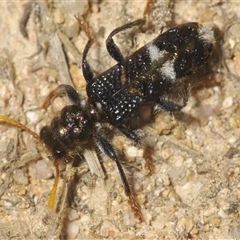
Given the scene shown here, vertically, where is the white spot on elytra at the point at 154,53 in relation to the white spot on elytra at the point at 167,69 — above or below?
above

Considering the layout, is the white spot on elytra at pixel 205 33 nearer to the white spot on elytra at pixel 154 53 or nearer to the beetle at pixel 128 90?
the beetle at pixel 128 90

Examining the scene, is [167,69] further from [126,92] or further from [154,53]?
[126,92]

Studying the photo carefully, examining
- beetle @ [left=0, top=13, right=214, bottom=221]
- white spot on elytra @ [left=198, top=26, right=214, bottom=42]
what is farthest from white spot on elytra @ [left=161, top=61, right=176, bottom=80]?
white spot on elytra @ [left=198, top=26, right=214, bottom=42]

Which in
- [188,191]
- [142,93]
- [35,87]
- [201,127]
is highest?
[35,87]

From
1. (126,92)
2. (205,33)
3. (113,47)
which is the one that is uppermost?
(113,47)

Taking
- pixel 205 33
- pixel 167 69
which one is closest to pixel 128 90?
pixel 167 69

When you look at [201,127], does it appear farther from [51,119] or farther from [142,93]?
[51,119]

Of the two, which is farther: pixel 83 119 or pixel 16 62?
pixel 16 62

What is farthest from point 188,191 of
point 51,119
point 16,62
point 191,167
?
point 16,62

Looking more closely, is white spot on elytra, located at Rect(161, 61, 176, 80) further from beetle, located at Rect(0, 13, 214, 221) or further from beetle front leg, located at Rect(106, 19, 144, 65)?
beetle front leg, located at Rect(106, 19, 144, 65)

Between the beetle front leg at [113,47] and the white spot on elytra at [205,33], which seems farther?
the beetle front leg at [113,47]

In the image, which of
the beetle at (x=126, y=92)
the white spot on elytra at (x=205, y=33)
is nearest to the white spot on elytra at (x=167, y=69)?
the beetle at (x=126, y=92)
